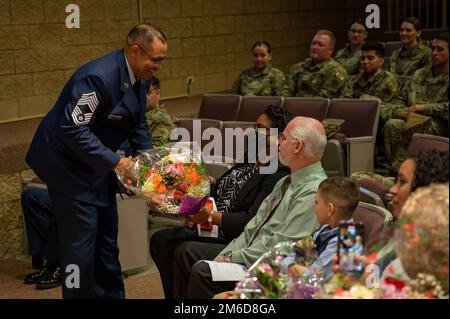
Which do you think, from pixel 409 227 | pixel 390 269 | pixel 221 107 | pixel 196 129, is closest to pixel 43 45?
pixel 221 107

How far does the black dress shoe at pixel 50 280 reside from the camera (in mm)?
4395

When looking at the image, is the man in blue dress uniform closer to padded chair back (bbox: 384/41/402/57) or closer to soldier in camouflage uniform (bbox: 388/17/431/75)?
soldier in camouflage uniform (bbox: 388/17/431/75)

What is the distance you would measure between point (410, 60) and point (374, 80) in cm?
124

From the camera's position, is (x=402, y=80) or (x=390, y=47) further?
(x=390, y=47)

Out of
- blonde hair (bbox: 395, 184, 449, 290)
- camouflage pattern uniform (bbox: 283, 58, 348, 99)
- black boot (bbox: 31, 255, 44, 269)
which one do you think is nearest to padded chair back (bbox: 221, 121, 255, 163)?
black boot (bbox: 31, 255, 44, 269)

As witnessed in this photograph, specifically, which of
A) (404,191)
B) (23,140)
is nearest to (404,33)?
(23,140)

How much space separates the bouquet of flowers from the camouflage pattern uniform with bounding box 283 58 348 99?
339cm

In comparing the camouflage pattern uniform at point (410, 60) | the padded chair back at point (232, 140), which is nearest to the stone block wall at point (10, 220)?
the padded chair back at point (232, 140)

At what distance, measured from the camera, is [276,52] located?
9.50 m

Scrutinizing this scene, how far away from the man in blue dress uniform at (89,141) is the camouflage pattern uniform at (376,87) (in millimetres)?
3138

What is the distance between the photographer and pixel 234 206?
3615 millimetres

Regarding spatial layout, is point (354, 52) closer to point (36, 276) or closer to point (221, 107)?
point (221, 107)
